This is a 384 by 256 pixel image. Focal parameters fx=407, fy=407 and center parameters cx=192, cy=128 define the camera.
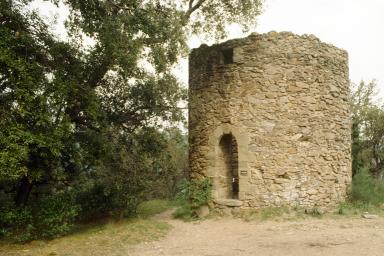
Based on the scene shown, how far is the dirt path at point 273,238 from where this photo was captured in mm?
6277

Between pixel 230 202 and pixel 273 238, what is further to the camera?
pixel 230 202

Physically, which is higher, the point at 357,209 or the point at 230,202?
the point at 230,202

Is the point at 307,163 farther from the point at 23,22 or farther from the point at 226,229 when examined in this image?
the point at 23,22

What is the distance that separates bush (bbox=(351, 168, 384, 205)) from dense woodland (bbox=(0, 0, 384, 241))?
57mm

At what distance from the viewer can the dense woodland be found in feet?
22.6

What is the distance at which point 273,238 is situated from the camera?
7.21 m

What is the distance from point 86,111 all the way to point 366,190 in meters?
7.45

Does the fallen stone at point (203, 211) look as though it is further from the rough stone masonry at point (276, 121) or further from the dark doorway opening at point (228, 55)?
the dark doorway opening at point (228, 55)

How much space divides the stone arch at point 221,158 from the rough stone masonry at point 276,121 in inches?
0.9

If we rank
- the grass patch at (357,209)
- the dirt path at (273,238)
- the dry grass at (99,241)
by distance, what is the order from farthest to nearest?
the grass patch at (357,209)
the dry grass at (99,241)
the dirt path at (273,238)

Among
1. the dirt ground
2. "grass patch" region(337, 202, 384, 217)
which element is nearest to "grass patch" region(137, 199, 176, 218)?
the dirt ground

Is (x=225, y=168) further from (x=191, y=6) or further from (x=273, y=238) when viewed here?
(x=191, y=6)

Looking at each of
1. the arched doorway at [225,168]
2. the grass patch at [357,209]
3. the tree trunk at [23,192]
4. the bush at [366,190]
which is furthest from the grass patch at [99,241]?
the bush at [366,190]

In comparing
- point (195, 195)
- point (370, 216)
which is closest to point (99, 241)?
point (195, 195)
